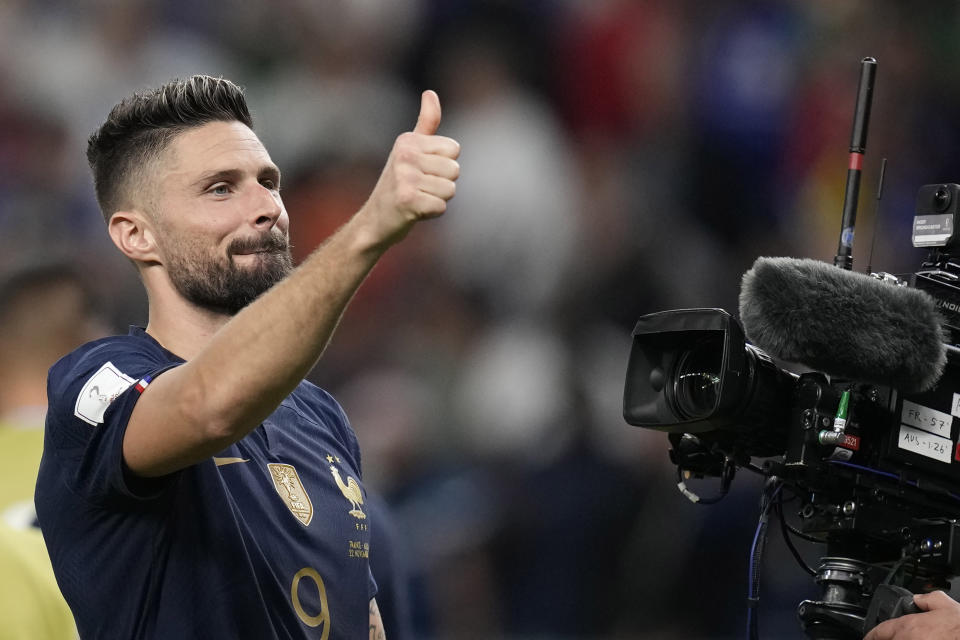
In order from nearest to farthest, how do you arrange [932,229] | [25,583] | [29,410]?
[932,229] → [25,583] → [29,410]

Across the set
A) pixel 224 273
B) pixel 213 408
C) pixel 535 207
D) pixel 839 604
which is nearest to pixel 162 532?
pixel 213 408

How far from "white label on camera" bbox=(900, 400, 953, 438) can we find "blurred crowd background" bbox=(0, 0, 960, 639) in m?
1.87

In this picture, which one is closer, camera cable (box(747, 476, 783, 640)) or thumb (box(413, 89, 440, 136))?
thumb (box(413, 89, 440, 136))

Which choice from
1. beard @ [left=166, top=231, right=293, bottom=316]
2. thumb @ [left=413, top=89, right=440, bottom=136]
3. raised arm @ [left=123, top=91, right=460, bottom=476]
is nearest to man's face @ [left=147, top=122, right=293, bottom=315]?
beard @ [left=166, top=231, right=293, bottom=316]

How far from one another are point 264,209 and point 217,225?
0.08 meters

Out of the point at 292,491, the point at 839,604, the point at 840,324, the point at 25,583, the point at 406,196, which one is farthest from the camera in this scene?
the point at 25,583

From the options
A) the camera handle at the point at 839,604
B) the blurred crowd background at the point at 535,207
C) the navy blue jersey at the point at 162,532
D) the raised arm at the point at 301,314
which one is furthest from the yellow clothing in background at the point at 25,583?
the camera handle at the point at 839,604

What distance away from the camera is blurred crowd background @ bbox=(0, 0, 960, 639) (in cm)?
373

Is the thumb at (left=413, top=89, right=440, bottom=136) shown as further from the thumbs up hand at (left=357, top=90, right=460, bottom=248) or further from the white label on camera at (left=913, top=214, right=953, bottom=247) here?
the white label on camera at (left=913, top=214, right=953, bottom=247)

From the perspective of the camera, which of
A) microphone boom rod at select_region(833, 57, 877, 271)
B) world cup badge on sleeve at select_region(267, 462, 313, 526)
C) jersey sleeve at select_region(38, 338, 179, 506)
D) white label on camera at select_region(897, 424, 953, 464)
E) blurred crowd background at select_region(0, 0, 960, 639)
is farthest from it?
blurred crowd background at select_region(0, 0, 960, 639)

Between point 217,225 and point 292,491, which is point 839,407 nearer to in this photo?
point 292,491

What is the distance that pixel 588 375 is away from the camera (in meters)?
4.02

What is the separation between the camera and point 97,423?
150 cm

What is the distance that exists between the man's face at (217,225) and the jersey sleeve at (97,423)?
0.72 ft
